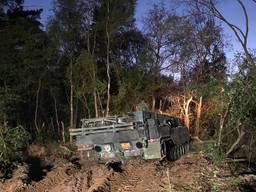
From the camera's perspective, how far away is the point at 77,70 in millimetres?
29359

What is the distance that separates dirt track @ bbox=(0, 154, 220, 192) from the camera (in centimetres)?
1083

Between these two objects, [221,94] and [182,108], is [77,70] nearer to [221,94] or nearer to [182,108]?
[182,108]

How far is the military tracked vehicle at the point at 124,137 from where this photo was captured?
14.6 meters

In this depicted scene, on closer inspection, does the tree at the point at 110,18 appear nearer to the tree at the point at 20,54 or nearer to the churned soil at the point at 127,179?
the tree at the point at 20,54

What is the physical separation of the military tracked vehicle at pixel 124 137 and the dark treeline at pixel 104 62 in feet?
37.0

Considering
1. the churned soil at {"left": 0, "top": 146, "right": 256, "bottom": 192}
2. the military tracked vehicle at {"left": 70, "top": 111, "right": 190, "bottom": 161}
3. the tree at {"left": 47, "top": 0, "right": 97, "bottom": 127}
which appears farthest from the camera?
the tree at {"left": 47, "top": 0, "right": 97, "bottom": 127}

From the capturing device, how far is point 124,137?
14750 mm

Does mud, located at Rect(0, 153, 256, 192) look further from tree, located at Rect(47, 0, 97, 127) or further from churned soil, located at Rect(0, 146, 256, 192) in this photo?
tree, located at Rect(47, 0, 97, 127)

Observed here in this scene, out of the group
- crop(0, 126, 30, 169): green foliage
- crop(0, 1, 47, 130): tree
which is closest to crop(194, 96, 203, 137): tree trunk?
crop(0, 1, 47, 130): tree

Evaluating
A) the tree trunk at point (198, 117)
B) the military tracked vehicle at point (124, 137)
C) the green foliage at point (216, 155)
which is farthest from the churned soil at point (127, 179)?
the tree trunk at point (198, 117)

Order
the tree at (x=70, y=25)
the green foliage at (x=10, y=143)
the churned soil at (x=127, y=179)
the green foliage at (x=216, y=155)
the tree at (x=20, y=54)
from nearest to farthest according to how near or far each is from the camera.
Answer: the churned soil at (x=127, y=179) → the green foliage at (x=216, y=155) → the green foliage at (x=10, y=143) → the tree at (x=20, y=54) → the tree at (x=70, y=25)

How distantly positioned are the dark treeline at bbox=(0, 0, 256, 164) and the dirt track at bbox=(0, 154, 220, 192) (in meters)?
13.3

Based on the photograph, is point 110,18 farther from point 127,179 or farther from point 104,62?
point 127,179

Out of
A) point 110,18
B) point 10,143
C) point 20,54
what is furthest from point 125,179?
point 110,18
